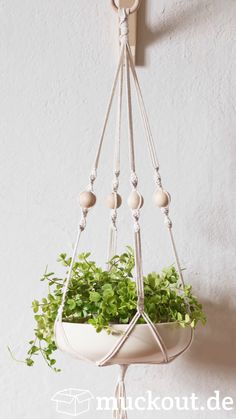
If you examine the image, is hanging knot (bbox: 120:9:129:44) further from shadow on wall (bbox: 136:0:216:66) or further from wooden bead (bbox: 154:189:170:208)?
wooden bead (bbox: 154:189:170:208)

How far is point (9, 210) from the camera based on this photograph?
1.22 metres

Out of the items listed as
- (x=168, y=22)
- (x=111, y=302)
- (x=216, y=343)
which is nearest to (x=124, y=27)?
(x=168, y=22)

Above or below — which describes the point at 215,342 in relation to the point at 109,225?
below

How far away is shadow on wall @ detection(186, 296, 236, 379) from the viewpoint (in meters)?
1.21

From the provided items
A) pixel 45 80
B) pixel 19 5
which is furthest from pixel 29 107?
pixel 19 5

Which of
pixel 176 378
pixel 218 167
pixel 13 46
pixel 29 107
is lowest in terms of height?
pixel 176 378

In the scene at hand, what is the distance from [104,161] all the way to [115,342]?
16.8 inches

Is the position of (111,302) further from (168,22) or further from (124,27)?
(168,22)

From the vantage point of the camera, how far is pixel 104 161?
123cm

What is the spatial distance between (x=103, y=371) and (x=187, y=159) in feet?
1.50

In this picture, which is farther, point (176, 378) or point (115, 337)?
point (176, 378)

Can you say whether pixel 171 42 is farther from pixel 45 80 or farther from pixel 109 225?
pixel 109 225

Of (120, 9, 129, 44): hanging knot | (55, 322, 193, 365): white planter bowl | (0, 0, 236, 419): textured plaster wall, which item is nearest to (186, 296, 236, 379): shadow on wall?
(0, 0, 236, 419): textured plaster wall

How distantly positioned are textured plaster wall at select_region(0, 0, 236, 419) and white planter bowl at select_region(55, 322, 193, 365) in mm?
258
